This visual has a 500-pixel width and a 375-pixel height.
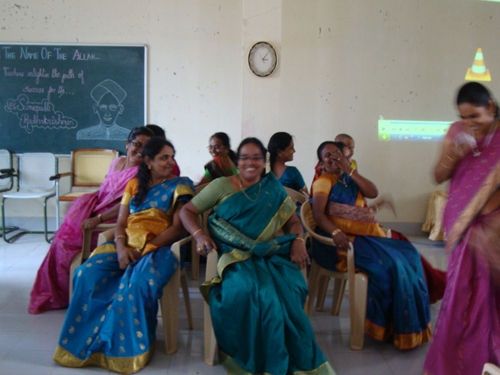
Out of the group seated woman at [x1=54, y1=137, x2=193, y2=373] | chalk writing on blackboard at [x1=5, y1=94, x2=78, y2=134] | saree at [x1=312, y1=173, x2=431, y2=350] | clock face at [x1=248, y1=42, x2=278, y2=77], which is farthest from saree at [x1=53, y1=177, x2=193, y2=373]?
chalk writing on blackboard at [x1=5, y1=94, x2=78, y2=134]

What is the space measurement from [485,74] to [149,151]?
394 cm

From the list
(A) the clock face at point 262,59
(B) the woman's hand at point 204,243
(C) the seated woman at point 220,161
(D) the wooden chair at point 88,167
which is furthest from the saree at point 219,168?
(D) the wooden chair at point 88,167

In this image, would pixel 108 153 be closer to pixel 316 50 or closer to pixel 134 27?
pixel 134 27

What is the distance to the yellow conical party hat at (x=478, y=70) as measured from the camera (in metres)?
4.77

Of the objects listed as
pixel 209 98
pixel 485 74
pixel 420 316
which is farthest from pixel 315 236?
pixel 485 74

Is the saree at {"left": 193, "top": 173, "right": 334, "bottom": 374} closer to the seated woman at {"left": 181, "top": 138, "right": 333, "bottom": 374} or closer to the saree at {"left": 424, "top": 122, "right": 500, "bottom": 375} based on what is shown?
the seated woman at {"left": 181, "top": 138, "right": 333, "bottom": 374}

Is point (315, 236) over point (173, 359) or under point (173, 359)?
over

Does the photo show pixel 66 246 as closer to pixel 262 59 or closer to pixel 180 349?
pixel 180 349

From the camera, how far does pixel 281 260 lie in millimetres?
2219

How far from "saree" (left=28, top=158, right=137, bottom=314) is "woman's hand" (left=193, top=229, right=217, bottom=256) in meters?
0.78

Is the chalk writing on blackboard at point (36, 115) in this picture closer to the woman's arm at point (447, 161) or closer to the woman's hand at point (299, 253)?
the woman's hand at point (299, 253)

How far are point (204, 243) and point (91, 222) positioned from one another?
82cm

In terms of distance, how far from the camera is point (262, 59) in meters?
4.41

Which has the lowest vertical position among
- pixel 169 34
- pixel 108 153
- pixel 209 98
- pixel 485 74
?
pixel 108 153
